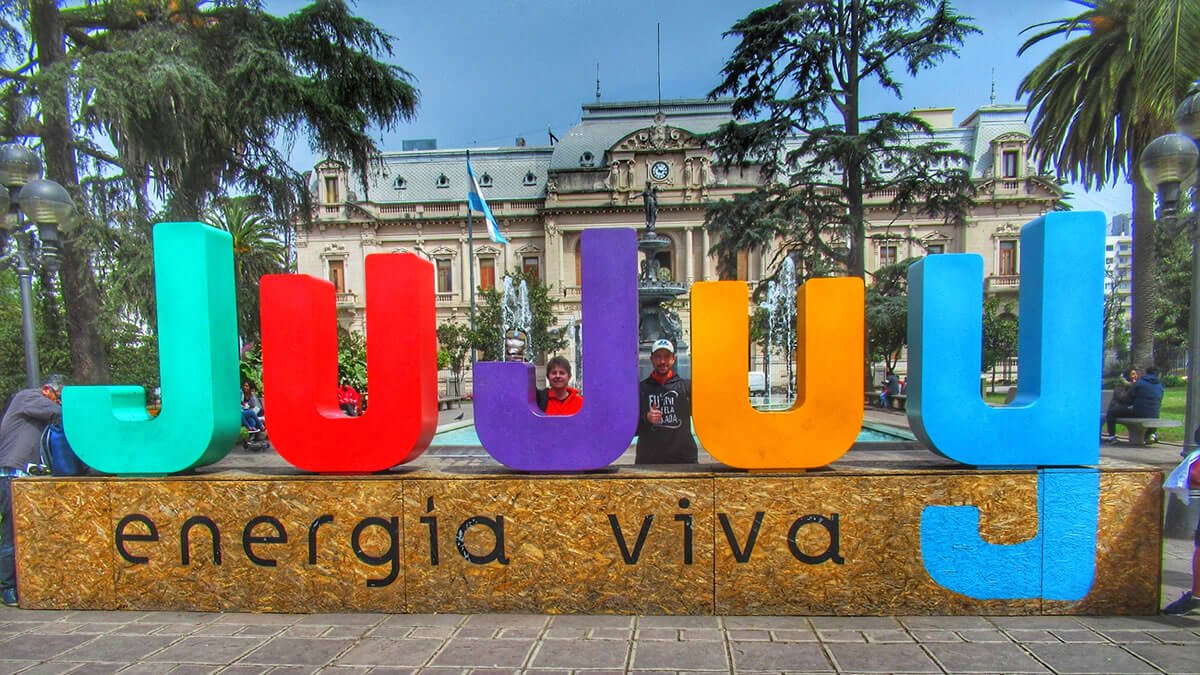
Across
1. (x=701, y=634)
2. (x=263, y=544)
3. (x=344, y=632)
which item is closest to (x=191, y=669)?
(x=344, y=632)

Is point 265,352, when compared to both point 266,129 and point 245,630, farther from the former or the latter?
point 266,129

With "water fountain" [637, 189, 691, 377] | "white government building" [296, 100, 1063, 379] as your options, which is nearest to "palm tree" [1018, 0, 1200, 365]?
"water fountain" [637, 189, 691, 377]

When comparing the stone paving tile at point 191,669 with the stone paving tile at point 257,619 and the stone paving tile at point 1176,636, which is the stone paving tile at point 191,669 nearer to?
the stone paving tile at point 257,619

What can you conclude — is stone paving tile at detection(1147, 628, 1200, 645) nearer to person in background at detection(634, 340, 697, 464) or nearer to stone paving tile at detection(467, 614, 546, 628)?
person in background at detection(634, 340, 697, 464)

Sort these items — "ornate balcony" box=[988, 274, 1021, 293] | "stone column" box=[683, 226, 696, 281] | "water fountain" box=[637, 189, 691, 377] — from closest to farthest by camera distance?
"water fountain" box=[637, 189, 691, 377] < "ornate balcony" box=[988, 274, 1021, 293] < "stone column" box=[683, 226, 696, 281]

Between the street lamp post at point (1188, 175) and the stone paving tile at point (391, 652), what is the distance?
6995 mm

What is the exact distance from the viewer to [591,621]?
4.13 metres

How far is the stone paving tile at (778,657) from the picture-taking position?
3.44 meters

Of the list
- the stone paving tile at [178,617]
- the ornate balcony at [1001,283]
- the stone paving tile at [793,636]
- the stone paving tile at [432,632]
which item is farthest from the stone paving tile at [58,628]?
the ornate balcony at [1001,283]

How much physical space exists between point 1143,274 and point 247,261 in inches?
921

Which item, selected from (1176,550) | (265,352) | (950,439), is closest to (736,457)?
(950,439)

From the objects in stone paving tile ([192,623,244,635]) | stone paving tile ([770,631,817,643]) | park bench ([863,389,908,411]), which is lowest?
park bench ([863,389,908,411])

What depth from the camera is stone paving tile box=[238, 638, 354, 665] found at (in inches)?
144

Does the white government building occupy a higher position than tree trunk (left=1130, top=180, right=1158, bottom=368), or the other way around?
the white government building
